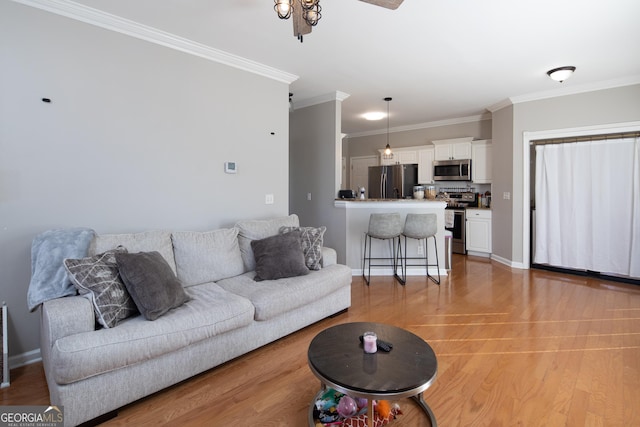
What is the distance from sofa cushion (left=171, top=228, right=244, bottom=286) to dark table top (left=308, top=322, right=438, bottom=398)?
1343mm

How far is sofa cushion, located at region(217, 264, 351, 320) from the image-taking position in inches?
94.3

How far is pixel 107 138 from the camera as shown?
2676mm

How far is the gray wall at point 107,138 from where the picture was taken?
2303mm

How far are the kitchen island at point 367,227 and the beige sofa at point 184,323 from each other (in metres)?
1.50

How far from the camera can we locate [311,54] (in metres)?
3.42

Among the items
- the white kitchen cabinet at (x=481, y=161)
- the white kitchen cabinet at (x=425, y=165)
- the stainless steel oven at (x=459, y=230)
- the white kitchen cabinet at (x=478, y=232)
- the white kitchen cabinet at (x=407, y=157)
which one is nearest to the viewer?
the white kitchen cabinet at (x=478, y=232)

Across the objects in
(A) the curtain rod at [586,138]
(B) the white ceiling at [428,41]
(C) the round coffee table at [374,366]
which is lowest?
(C) the round coffee table at [374,366]

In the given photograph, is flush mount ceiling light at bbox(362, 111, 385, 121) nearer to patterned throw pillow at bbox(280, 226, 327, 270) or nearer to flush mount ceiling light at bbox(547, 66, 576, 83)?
flush mount ceiling light at bbox(547, 66, 576, 83)

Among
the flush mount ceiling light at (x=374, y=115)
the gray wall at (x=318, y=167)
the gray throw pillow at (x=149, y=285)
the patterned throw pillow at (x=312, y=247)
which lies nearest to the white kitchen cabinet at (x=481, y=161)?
the flush mount ceiling light at (x=374, y=115)

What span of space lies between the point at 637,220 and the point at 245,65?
5.29 meters

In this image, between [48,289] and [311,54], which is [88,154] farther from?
[311,54]

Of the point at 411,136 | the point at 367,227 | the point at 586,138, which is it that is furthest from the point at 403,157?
the point at 586,138

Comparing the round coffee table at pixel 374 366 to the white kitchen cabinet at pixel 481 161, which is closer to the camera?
→ the round coffee table at pixel 374 366

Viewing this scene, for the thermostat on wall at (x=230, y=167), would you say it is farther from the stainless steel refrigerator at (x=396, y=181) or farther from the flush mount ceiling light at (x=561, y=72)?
the stainless steel refrigerator at (x=396, y=181)
